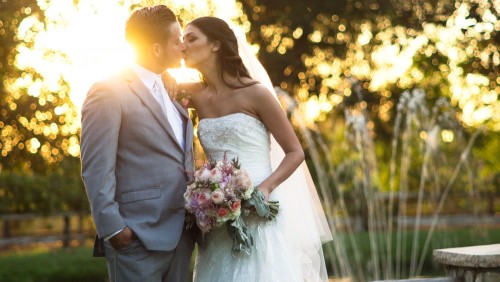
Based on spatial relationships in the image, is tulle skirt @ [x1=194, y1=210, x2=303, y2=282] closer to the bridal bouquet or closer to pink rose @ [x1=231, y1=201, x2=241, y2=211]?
the bridal bouquet

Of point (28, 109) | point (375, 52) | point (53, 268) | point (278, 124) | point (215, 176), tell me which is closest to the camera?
point (215, 176)

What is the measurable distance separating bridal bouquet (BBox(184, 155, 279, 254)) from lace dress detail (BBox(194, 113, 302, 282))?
0.42 ft

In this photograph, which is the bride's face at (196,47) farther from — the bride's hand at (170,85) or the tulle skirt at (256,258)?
the tulle skirt at (256,258)

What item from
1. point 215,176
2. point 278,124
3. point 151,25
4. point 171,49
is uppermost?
point 151,25

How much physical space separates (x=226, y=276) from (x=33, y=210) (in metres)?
13.0

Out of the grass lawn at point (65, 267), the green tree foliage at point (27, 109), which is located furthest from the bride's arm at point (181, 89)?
the grass lawn at point (65, 267)

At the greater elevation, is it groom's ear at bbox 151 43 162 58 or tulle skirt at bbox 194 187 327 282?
groom's ear at bbox 151 43 162 58

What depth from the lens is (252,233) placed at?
4.12 meters

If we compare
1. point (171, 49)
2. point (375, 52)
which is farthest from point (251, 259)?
point (375, 52)

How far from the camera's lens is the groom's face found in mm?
4035

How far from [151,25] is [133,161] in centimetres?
67

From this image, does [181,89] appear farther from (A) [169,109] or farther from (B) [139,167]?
(B) [139,167]

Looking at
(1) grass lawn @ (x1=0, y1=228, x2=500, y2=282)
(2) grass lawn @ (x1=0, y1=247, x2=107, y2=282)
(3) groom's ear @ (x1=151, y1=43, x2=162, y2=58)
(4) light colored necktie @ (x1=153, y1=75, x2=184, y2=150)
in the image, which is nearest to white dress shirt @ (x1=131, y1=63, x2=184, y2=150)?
(4) light colored necktie @ (x1=153, y1=75, x2=184, y2=150)

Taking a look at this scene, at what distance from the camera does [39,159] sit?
961cm
